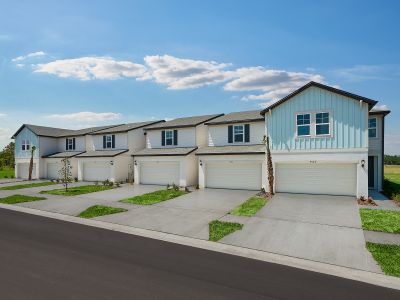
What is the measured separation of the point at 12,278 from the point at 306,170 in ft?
57.5

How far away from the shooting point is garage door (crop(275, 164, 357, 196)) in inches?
722

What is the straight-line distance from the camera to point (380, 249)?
368 inches

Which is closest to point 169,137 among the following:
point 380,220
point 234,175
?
point 234,175

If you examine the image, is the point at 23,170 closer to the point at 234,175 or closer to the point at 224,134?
the point at 224,134

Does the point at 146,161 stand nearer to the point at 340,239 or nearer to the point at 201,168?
the point at 201,168

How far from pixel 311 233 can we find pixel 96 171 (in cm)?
2523

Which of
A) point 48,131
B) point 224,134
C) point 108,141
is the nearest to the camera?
point 224,134

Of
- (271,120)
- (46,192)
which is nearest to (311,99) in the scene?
(271,120)

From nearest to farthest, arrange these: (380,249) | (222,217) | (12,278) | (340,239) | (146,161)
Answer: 1. (12,278)
2. (380,249)
3. (340,239)
4. (222,217)
5. (146,161)

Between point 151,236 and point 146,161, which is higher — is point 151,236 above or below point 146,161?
below

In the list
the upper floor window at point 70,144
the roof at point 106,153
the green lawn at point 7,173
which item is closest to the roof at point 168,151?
the roof at point 106,153

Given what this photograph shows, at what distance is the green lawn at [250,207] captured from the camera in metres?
14.7

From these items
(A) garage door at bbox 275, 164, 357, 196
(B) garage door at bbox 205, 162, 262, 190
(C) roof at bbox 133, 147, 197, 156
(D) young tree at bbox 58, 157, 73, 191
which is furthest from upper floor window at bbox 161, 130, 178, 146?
(A) garage door at bbox 275, 164, 357, 196

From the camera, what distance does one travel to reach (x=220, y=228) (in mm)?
12055
